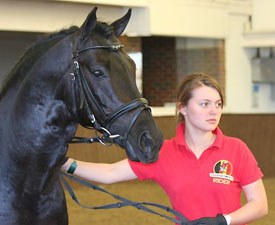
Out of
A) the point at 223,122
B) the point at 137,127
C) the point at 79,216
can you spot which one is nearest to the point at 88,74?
the point at 137,127

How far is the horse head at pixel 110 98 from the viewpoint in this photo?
7.15 feet

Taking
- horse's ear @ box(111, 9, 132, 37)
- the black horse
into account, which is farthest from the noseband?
horse's ear @ box(111, 9, 132, 37)

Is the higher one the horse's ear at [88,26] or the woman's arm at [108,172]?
the horse's ear at [88,26]

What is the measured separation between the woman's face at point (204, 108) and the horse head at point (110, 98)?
25.0 inches

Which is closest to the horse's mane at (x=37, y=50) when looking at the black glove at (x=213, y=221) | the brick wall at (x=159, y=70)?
the black glove at (x=213, y=221)

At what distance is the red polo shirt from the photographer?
111 inches

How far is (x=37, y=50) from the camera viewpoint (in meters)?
2.35

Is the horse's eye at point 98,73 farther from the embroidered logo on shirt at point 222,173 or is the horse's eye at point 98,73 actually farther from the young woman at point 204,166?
the embroidered logo on shirt at point 222,173

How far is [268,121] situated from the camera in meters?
10.4

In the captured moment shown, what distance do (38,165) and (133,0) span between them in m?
6.96

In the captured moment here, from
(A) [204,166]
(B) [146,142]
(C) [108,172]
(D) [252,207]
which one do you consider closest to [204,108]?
(A) [204,166]

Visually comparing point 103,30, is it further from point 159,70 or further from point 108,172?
point 159,70

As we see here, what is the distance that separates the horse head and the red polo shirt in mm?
709

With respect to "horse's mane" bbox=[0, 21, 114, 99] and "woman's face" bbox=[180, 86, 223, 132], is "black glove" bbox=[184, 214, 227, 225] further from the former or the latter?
"horse's mane" bbox=[0, 21, 114, 99]
